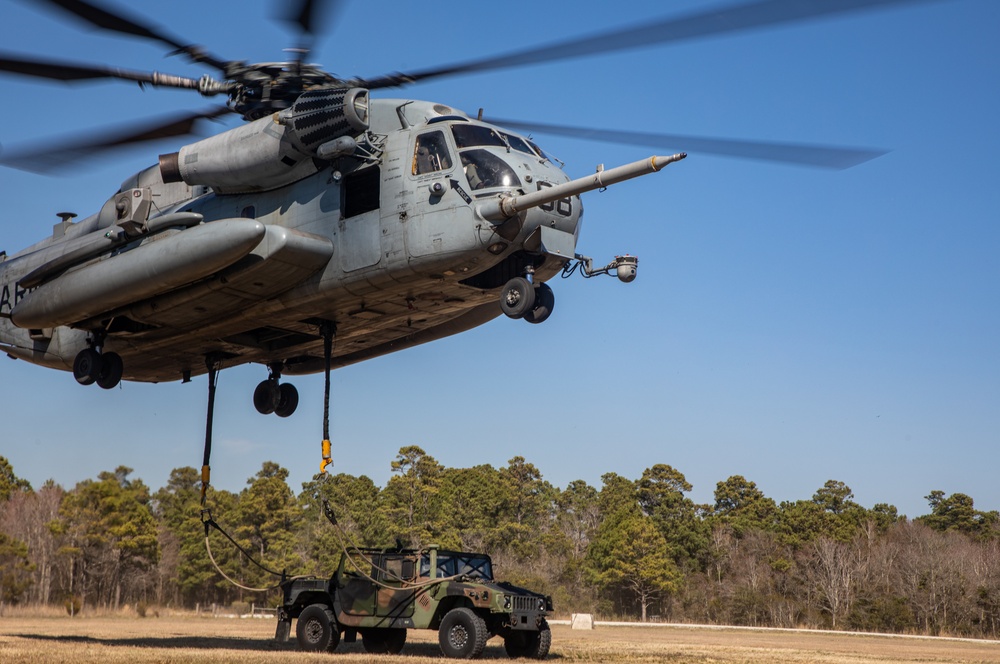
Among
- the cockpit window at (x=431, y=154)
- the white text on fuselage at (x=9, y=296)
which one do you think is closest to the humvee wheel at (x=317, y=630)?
the cockpit window at (x=431, y=154)

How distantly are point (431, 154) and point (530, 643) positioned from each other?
281 inches

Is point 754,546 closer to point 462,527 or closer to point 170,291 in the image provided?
point 462,527

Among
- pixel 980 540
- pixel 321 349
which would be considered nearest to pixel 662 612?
pixel 980 540

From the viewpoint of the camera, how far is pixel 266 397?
1953 cm

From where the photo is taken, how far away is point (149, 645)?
16.4 metres

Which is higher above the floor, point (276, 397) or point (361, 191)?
point (361, 191)

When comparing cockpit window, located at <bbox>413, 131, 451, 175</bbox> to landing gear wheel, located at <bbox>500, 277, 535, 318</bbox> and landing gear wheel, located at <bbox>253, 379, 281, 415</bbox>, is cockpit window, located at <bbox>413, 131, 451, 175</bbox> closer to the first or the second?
landing gear wheel, located at <bbox>500, 277, 535, 318</bbox>

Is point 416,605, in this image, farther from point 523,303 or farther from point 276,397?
point 276,397

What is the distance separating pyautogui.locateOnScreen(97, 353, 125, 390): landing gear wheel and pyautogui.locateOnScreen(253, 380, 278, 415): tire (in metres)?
2.63

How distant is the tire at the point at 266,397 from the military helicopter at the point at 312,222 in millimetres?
1800

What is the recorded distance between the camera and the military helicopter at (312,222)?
47.3ft

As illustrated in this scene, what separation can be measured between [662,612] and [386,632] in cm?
3692

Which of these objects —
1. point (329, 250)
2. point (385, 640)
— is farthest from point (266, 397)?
point (385, 640)

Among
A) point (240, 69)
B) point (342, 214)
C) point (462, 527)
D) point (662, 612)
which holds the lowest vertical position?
point (662, 612)
